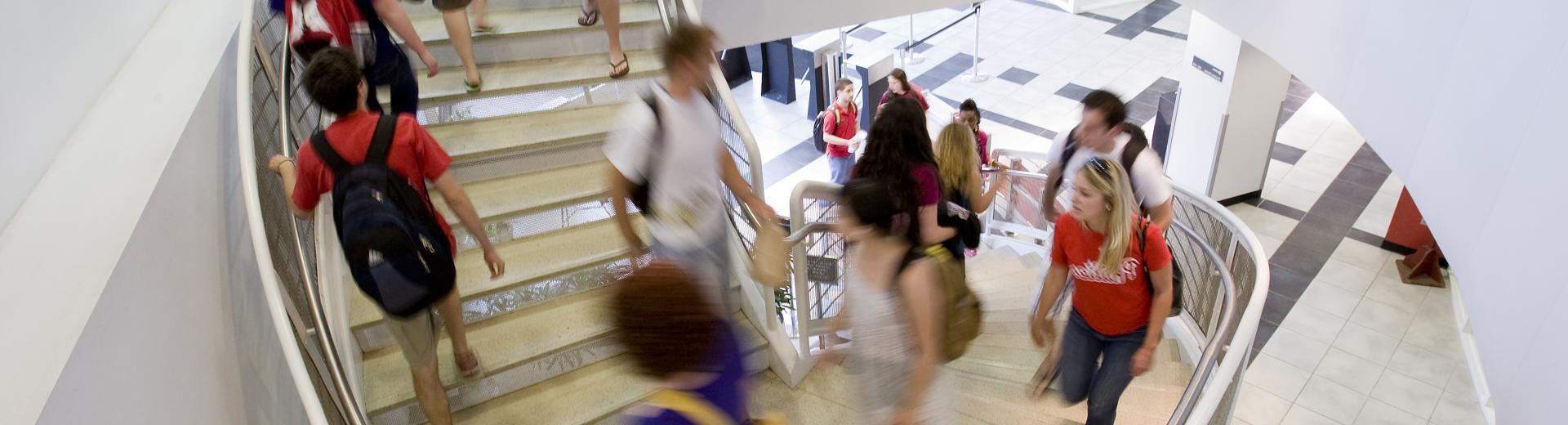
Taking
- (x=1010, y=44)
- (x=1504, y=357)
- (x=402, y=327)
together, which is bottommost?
(x=1010, y=44)

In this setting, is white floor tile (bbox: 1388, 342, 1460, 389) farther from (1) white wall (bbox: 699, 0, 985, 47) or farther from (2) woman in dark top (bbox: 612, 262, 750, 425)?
(2) woman in dark top (bbox: 612, 262, 750, 425)

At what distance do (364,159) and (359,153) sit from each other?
30 mm

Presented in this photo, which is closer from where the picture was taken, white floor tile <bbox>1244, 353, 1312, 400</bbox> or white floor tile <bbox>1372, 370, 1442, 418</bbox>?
white floor tile <bbox>1372, 370, 1442, 418</bbox>

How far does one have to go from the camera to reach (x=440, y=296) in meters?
2.96

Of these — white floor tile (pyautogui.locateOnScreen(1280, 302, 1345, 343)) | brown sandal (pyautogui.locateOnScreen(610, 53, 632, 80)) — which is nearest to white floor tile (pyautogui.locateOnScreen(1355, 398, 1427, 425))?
white floor tile (pyautogui.locateOnScreen(1280, 302, 1345, 343))

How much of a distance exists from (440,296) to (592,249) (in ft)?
3.91

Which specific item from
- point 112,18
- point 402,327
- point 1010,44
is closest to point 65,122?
point 112,18

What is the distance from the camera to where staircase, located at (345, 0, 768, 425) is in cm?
355

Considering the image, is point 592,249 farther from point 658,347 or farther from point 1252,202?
point 1252,202

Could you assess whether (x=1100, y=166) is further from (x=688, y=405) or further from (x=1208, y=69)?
(x=1208, y=69)

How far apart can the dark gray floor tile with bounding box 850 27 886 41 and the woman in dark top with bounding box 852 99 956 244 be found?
1209cm

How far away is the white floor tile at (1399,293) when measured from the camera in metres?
7.84

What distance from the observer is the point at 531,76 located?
16.0ft

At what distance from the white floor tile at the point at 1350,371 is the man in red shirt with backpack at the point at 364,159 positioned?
6.67m
